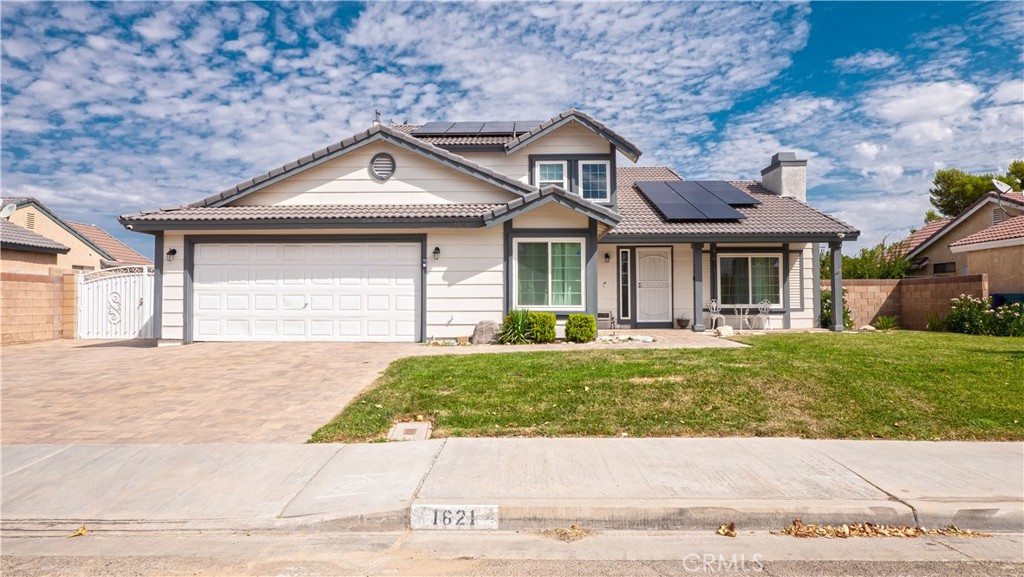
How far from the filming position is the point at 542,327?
11.9 meters

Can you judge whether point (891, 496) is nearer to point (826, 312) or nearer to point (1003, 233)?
point (826, 312)

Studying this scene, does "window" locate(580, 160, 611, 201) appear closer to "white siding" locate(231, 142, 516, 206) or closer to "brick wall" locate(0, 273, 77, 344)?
"white siding" locate(231, 142, 516, 206)

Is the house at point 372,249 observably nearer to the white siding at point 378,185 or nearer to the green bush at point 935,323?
the white siding at point 378,185

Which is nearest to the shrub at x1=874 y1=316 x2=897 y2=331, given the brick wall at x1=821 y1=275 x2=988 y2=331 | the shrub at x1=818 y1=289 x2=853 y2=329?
the brick wall at x1=821 y1=275 x2=988 y2=331

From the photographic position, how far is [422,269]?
12.5 m

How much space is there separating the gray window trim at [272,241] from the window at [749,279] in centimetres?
943

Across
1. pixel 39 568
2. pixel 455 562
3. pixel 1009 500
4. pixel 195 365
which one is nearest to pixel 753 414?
pixel 1009 500

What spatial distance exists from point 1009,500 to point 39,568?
6755 millimetres

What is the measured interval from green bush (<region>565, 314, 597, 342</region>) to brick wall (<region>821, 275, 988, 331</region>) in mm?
9290

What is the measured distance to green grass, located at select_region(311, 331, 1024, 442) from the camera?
5766mm

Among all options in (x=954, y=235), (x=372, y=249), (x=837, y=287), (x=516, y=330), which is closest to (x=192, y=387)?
(x=372, y=249)

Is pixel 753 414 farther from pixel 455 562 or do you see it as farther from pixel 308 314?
pixel 308 314

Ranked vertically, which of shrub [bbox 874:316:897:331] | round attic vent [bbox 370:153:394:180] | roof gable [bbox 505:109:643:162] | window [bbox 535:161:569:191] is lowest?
shrub [bbox 874:316:897:331]

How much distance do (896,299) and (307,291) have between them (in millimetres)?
17816
